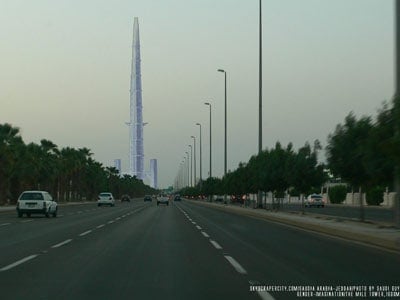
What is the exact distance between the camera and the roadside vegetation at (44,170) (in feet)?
243

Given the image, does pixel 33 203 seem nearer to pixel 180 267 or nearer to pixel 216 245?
pixel 216 245

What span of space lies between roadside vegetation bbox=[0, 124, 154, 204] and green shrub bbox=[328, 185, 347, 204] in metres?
41.6

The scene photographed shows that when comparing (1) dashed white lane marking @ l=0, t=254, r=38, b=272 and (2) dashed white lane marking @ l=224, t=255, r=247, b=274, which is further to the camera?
(1) dashed white lane marking @ l=0, t=254, r=38, b=272

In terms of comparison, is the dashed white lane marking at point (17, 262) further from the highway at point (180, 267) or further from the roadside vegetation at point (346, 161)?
the roadside vegetation at point (346, 161)

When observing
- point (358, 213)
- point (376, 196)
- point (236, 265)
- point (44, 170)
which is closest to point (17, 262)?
point (236, 265)

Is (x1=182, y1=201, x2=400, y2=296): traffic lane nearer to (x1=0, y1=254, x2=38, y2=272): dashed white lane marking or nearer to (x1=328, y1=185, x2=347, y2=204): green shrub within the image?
(x1=0, y1=254, x2=38, y2=272): dashed white lane marking

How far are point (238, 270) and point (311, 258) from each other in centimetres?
333

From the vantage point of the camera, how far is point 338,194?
351 feet

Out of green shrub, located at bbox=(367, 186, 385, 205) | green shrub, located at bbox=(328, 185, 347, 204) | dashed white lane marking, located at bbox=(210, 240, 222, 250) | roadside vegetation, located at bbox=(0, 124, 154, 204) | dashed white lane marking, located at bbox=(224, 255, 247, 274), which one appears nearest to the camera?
dashed white lane marking, located at bbox=(224, 255, 247, 274)

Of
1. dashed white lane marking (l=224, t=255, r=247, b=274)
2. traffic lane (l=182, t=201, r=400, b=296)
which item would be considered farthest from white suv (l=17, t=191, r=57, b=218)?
dashed white lane marking (l=224, t=255, r=247, b=274)

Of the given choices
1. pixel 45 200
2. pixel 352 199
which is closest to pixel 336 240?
pixel 45 200

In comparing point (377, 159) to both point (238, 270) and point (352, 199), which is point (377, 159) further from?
point (352, 199)

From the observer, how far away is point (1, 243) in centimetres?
2242

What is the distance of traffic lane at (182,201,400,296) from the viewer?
43.7 feet
